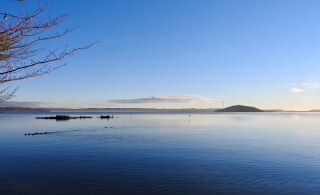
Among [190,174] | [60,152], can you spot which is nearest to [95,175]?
[190,174]

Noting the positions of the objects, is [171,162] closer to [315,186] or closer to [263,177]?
[263,177]

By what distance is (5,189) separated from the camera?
22.0 m

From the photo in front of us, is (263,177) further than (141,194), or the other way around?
(263,177)

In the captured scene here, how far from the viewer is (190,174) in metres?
26.6

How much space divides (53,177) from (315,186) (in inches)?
765

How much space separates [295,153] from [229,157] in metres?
9.51

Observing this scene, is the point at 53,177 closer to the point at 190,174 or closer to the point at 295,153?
the point at 190,174

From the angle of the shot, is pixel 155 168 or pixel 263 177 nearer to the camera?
pixel 263 177

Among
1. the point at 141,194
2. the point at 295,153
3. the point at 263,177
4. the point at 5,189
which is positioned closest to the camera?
the point at 141,194

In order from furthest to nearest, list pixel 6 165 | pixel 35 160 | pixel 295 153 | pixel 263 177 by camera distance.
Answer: pixel 295 153 < pixel 35 160 < pixel 6 165 < pixel 263 177

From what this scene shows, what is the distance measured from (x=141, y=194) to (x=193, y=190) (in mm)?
3528

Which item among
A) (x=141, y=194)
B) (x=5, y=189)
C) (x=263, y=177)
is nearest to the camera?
(x=141, y=194)

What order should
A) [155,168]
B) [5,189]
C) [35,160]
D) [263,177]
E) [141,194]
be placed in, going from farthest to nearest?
[35,160] → [155,168] → [263,177] → [5,189] → [141,194]

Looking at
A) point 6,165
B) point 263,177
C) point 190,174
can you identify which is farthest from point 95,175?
point 263,177
